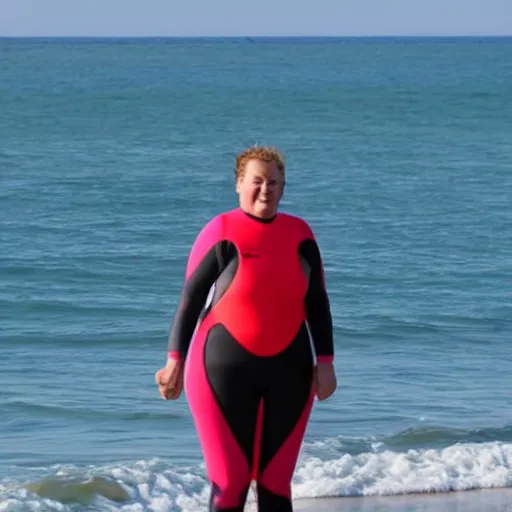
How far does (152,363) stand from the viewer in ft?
33.9

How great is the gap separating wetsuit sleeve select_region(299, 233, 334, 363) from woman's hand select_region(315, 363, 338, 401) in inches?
1.2

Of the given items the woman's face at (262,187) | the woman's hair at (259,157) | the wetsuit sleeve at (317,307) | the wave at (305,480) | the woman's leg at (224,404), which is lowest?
the wave at (305,480)

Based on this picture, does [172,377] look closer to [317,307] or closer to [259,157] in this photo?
[317,307]

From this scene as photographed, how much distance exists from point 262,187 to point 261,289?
302 millimetres

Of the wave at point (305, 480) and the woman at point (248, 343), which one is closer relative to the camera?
the woman at point (248, 343)

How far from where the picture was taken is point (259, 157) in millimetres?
4023

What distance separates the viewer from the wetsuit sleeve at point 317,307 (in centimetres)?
405

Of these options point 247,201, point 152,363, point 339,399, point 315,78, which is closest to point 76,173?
point 152,363

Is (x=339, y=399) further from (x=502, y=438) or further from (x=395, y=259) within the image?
(x=395, y=259)

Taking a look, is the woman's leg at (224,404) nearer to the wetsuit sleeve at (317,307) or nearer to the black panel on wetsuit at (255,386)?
the black panel on wetsuit at (255,386)

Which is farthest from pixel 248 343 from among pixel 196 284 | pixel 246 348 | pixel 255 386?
pixel 196 284

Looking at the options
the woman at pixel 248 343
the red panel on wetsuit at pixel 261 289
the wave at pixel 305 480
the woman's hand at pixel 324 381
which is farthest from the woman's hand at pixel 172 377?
the wave at pixel 305 480

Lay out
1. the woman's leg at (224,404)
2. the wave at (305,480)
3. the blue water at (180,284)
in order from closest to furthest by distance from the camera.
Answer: the woman's leg at (224,404)
the wave at (305,480)
the blue water at (180,284)

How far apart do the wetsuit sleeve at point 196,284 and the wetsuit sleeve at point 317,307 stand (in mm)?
276
